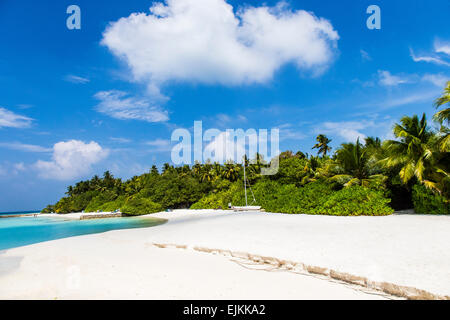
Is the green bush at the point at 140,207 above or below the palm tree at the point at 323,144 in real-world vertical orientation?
below

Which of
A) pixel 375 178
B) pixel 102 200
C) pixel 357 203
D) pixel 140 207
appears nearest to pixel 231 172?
pixel 140 207

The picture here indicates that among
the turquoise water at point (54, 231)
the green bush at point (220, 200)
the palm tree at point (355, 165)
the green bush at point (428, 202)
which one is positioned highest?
the palm tree at point (355, 165)

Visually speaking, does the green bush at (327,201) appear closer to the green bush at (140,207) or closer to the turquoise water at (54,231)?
the turquoise water at (54,231)

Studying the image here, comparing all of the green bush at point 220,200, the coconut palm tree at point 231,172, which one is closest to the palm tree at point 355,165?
the green bush at point 220,200

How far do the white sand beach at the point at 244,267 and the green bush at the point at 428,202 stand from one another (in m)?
3.28

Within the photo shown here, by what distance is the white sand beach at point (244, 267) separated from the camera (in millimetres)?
4383

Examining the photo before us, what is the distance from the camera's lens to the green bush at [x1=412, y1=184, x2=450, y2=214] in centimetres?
1102

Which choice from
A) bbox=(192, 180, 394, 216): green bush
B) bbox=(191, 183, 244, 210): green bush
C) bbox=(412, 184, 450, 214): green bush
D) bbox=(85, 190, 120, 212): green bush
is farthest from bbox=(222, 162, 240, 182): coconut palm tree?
bbox=(85, 190, 120, 212): green bush

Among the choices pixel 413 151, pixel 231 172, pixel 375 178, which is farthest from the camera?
pixel 231 172

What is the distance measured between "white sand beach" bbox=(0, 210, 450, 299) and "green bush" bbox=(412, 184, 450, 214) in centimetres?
328

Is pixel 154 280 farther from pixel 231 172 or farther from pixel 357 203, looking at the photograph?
pixel 231 172

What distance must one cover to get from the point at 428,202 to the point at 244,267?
Result: 1083 centimetres

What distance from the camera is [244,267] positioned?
5953 mm
